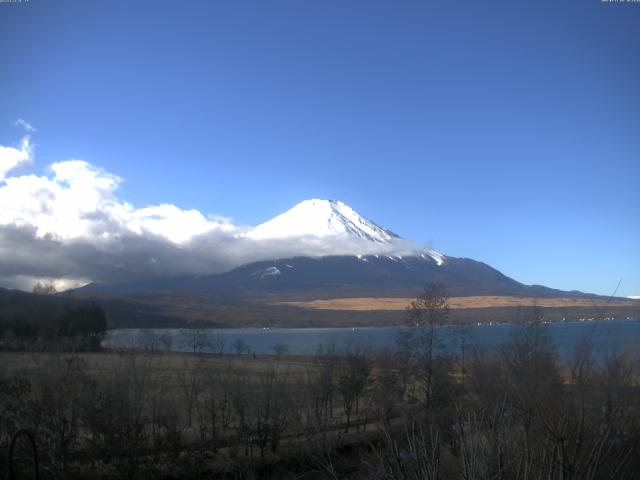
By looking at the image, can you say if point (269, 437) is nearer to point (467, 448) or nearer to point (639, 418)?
point (639, 418)

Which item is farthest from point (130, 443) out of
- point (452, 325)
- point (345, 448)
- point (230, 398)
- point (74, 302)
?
point (74, 302)

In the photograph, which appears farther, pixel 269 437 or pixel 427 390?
pixel 427 390

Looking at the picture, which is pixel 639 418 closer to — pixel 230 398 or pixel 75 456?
pixel 75 456

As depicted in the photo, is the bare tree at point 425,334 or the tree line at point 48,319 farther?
the tree line at point 48,319

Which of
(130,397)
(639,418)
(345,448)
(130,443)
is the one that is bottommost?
(345,448)

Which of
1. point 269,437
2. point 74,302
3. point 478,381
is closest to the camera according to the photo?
point 478,381

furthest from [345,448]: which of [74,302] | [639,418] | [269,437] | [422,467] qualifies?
[74,302]

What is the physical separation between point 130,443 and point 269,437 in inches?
368

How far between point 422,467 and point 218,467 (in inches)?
862

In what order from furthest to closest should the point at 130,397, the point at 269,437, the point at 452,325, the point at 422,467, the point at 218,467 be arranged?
the point at 452,325 → the point at 269,437 → the point at 218,467 → the point at 130,397 → the point at 422,467

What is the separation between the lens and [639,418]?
1217 cm

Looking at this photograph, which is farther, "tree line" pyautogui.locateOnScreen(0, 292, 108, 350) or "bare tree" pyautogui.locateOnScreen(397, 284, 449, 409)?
"tree line" pyautogui.locateOnScreen(0, 292, 108, 350)

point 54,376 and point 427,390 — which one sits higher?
point 54,376

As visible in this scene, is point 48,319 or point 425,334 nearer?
point 425,334
